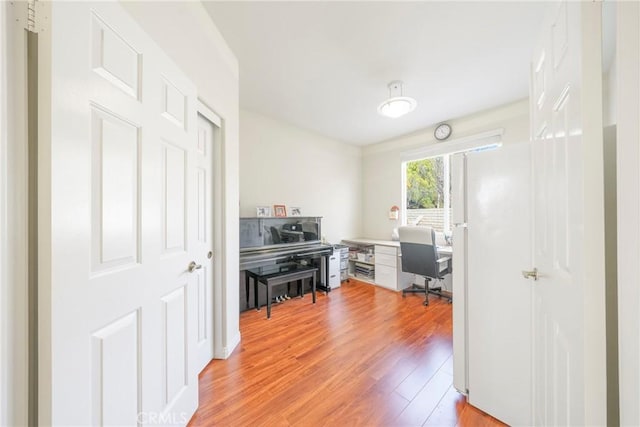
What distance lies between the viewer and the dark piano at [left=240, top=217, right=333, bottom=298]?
290 centimetres

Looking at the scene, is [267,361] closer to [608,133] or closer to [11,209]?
[11,209]

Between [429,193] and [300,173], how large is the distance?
221 centimetres

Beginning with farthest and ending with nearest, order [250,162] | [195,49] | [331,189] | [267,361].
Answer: [331,189], [250,162], [267,361], [195,49]

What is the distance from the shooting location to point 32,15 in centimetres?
63

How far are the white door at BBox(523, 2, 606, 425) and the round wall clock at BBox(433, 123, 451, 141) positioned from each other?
2758mm

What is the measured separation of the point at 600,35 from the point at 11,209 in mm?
1541

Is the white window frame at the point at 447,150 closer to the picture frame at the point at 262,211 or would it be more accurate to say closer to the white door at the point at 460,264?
the white door at the point at 460,264

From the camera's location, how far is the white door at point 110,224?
0.65 meters

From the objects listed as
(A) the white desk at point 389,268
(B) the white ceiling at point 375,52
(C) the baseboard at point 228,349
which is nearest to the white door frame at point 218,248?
(C) the baseboard at point 228,349

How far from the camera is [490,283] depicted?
1342 mm

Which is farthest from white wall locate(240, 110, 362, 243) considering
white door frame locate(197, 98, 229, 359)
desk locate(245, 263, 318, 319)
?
white door frame locate(197, 98, 229, 359)

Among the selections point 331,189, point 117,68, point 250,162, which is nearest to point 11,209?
point 117,68

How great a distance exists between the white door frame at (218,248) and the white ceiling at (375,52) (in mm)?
805

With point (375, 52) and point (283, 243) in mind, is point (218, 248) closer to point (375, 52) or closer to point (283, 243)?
point (283, 243)
